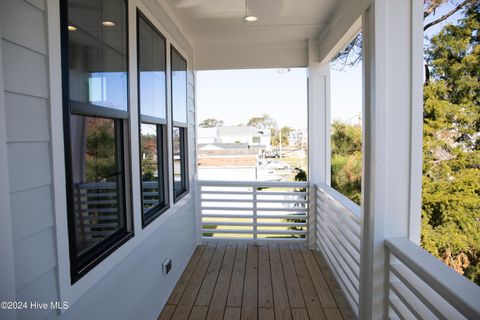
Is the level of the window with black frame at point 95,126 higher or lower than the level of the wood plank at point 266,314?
higher

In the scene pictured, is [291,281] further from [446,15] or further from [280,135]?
[280,135]

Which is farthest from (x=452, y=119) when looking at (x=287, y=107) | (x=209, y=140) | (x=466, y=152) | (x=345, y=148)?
(x=287, y=107)

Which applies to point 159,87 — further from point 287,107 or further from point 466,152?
point 287,107

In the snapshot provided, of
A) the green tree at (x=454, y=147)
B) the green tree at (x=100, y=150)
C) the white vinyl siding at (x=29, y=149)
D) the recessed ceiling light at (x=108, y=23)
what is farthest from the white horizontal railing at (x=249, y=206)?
the white vinyl siding at (x=29, y=149)

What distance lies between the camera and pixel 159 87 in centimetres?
256

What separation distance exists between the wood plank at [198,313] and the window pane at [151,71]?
158cm

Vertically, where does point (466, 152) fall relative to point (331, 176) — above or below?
above

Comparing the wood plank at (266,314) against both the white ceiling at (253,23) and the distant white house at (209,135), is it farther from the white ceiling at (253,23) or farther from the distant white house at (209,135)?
the distant white house at (209,135)

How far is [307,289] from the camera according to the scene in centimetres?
289

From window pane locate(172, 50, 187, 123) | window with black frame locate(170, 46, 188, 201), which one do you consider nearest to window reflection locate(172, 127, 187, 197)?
window with black frame locate(170, 46, 188, 201)

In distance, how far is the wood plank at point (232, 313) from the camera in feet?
7.98

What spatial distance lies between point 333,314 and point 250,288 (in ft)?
2.53

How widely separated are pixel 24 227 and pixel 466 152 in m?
2.01

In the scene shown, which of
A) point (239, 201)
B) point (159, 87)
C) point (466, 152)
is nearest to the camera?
point (466, 152)
